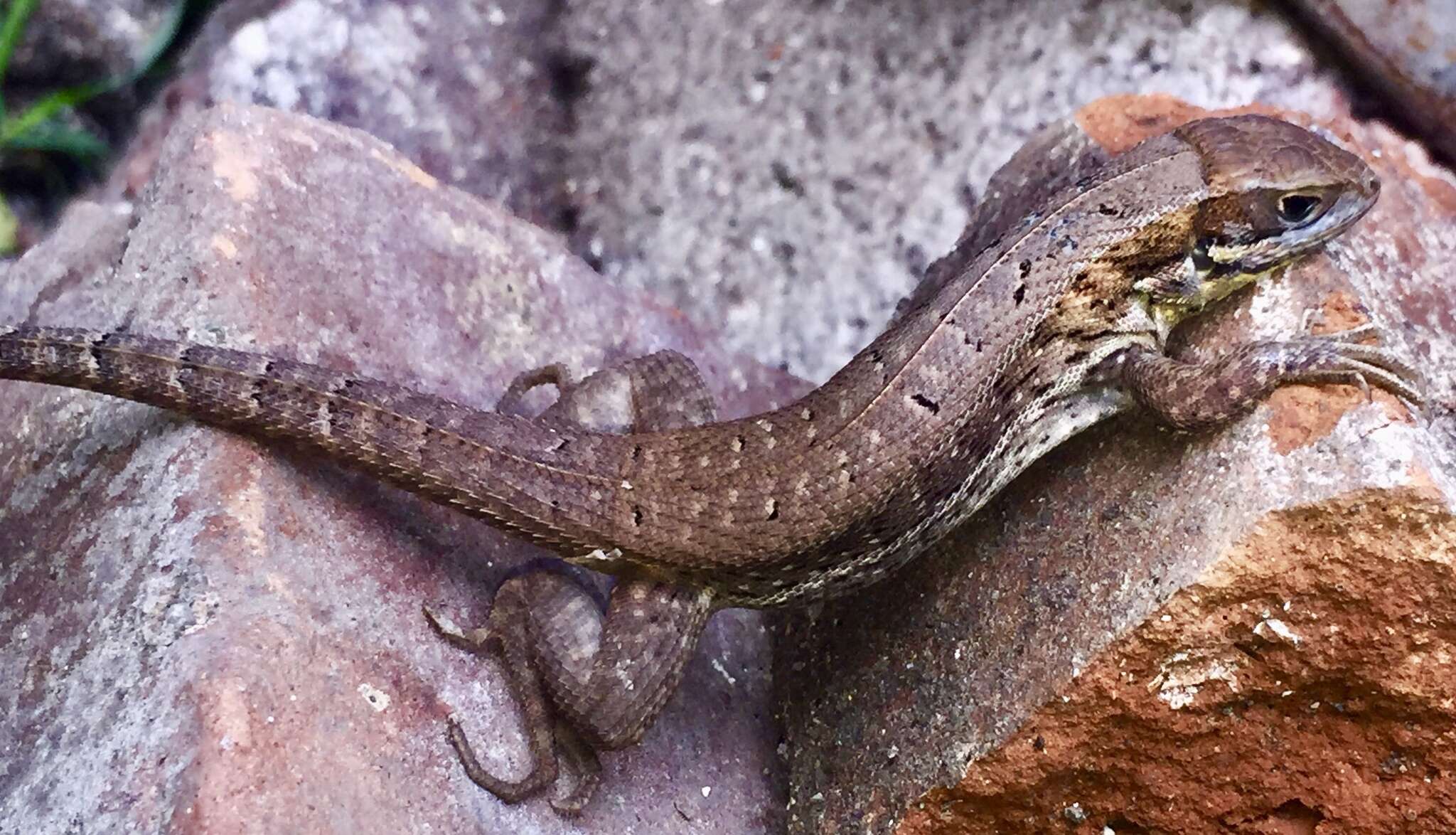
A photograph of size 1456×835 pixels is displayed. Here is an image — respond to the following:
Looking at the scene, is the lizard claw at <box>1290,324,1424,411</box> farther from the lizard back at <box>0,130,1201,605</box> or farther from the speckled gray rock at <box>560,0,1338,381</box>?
the speckled gray rock at <box>560,0,1338,381</box>

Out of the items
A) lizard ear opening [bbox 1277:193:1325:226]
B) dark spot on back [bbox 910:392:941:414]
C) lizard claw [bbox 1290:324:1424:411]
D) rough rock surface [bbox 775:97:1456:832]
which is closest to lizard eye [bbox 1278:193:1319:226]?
lizard ear opening [bbox 1277:193:1325:226]

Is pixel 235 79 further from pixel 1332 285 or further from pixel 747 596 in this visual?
pixel 1332 285

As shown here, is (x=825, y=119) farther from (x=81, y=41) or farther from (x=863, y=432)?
(x=81, y=41)

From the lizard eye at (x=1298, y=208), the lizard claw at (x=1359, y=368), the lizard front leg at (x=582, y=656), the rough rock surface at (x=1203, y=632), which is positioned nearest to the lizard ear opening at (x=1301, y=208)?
the lizard eye at (x=1298, y=208)

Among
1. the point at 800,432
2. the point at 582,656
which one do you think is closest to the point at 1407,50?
the point at 800,432

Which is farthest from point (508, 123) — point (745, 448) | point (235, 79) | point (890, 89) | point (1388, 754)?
point (1388, 754)
